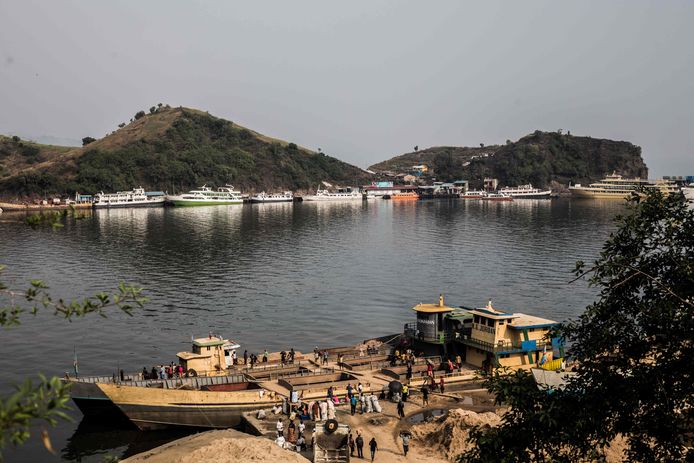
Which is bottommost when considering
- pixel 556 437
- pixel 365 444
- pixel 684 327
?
pixel 365 444

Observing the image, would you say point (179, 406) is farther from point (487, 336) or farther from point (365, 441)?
point (487, 336)

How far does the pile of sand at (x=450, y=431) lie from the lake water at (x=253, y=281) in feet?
52.5

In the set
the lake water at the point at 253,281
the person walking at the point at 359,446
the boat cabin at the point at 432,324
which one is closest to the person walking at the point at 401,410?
the person walking at the point at 359,446

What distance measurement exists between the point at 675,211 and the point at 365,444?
21.3m

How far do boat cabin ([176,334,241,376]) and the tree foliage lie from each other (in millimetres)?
26601

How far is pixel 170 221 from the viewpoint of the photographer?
536 ft

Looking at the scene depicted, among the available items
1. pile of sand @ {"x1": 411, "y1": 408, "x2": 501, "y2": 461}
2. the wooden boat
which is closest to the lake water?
the wooden boat

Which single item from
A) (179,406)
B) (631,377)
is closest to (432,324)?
(179,406)

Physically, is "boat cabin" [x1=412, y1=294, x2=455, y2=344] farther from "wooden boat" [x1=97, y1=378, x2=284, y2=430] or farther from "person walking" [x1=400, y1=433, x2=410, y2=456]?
"person walking" [x1=400, y1=433, x2=410, y2=456]

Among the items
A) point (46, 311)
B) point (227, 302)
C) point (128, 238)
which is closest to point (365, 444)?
point (227, 302)

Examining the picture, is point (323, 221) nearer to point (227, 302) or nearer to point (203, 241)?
point (203, 241)

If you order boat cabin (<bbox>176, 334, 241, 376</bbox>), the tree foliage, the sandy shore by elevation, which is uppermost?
the tree foliage

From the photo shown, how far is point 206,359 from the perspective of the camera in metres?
40.7

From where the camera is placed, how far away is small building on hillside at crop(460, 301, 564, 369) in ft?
140
